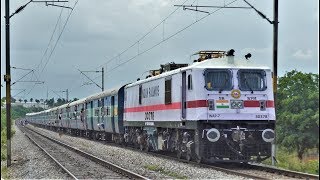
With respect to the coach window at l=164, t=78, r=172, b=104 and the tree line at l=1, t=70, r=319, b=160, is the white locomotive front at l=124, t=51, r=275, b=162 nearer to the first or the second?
the coach window at l=164, t=78, r=172, b=104

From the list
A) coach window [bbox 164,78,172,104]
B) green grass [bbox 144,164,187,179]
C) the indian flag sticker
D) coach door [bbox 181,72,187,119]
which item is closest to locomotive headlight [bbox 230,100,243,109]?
the indian flag sticker

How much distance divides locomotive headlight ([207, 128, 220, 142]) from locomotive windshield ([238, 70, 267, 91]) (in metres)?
1.96

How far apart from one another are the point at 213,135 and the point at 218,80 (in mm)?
2026

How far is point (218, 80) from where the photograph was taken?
2080 centimetres

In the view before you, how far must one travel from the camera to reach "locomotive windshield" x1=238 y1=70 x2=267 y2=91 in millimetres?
20906

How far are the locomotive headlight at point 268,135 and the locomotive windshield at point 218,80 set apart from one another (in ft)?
6.31

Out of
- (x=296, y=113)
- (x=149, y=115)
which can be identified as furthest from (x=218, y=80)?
(x=296, y=113)

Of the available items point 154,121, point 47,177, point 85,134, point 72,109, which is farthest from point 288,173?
point 72,109

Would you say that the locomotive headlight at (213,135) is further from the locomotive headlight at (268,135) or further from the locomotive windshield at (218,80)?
the locomotive headlight at (268,135)

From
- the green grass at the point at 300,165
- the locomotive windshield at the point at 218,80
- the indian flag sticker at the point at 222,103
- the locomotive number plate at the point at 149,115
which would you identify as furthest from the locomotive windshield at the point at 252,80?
the locomotive number plate at the point at 149,115

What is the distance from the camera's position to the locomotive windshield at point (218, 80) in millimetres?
20598

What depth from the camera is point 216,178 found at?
1694 cm

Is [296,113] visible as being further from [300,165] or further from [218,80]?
[218,80]

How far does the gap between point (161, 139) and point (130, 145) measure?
1002cm
